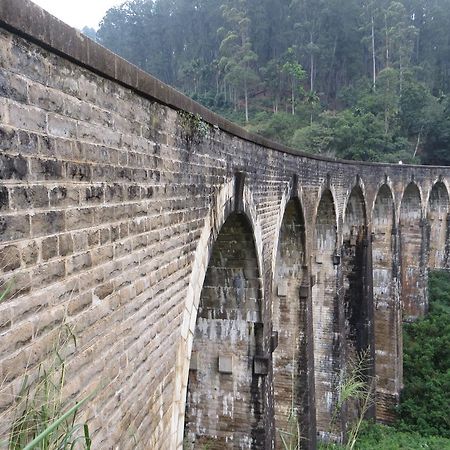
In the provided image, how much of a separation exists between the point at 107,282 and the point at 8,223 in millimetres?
953

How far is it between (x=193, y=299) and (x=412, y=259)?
1867 centimetres

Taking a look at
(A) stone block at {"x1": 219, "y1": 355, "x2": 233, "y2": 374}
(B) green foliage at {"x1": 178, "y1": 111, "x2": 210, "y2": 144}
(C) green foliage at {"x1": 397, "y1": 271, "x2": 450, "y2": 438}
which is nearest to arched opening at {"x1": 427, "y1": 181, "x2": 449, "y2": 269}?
(C) green foliage at {"x1": 397, "y1": 271, "x2": 450, "y2": 438}

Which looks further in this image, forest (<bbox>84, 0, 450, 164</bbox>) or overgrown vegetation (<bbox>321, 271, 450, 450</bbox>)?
forest (<bbox>84, 0, 450, 164</bbox>)

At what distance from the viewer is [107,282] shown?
2891 millimetres

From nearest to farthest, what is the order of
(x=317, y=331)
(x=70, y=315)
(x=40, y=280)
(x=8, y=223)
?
(x=8, y=223) < (x=40, y=280) < (x=70, y=315) < (x=317, y=331)

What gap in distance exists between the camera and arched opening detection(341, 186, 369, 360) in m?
14.4

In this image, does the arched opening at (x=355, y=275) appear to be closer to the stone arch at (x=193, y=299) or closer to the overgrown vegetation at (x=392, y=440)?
the overgrown vegetation at (x=392, y=440)

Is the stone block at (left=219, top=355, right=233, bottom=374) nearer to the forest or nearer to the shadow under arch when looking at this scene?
the shadow under arch

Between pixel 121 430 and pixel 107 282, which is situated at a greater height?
pixel 107 282

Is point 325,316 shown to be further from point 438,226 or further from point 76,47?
point 438,226

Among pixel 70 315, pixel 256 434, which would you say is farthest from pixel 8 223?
pixel 256 434

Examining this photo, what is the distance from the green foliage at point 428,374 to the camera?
51.2ft

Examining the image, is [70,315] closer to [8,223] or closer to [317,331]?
[8,223]

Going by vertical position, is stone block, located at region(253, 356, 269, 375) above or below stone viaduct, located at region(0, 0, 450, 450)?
below
